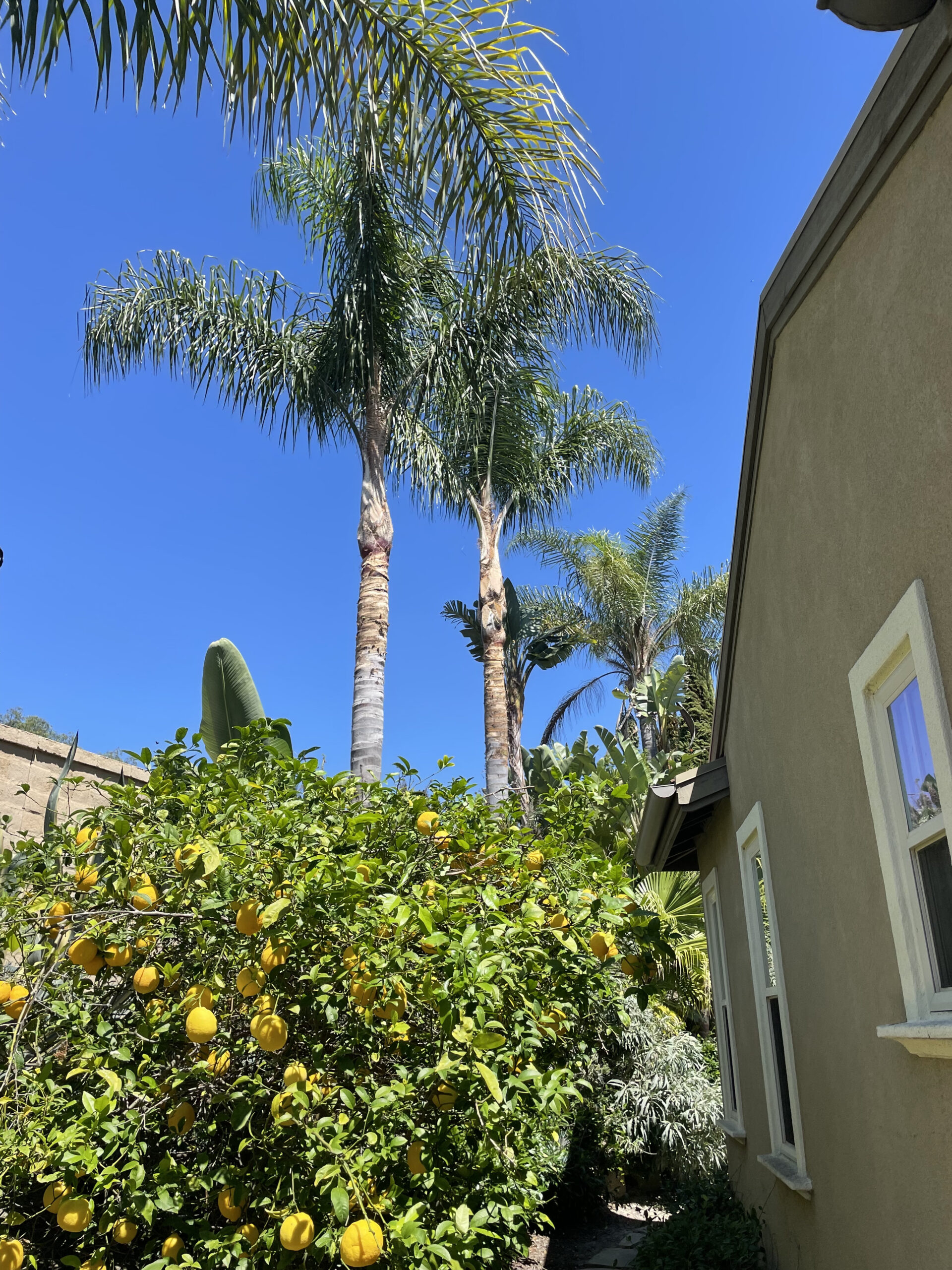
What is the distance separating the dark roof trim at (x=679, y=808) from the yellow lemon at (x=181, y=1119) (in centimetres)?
401

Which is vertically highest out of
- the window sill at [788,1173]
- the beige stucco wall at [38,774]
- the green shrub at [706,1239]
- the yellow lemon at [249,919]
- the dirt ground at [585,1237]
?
the beige stucco wall at [38,774]

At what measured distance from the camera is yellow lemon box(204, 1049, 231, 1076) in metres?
3.28

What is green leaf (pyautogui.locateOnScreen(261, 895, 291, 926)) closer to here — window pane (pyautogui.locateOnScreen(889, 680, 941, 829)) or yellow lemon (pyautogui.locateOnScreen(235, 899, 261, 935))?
yellow lemon (pyautogui.locateOnScreen(235, 899, 261, 935))

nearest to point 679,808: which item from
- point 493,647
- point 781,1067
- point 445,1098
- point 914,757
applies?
point 781,1067

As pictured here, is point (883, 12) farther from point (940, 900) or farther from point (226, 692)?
point (226, 692)

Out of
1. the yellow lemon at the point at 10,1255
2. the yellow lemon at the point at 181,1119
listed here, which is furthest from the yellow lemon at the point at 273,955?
the yellow lemon at the point at 10,1255

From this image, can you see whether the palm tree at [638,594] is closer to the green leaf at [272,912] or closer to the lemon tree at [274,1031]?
the lemon tree at [274,1031]

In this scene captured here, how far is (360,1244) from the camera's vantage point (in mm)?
2811

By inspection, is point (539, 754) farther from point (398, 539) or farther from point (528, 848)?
point (528, 848)

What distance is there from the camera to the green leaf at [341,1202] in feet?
9.09

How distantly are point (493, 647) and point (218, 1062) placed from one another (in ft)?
42.5

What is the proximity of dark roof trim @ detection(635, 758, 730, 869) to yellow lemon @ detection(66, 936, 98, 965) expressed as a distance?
13.4 feet

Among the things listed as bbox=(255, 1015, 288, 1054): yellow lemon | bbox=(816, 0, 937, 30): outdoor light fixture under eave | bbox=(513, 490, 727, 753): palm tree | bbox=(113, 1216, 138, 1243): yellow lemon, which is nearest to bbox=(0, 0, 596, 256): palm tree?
bbox=(816, 0, 937, 30): outdoor light fixture under eave

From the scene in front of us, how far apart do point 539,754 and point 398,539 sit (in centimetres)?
564
